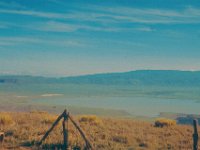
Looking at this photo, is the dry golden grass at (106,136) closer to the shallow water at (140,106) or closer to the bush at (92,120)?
the bush at (92,120)

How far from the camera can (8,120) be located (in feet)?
75.9

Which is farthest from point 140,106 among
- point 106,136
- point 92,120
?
point 106,136

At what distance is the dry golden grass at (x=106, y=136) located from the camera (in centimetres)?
1786

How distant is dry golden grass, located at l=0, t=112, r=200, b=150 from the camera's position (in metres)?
17.9

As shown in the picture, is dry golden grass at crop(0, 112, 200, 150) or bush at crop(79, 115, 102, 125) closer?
dry golden grass at crop(0, 112, 200, 150)

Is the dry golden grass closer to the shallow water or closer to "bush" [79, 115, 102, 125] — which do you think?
"bush" [79, 115, 102, 125]

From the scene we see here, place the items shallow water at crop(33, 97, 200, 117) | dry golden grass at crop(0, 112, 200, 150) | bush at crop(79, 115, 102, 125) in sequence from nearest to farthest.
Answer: dry golden grass at crop(0, 112, 200, 150), bush at crop(79, 115, 102, 125), shallow water at crop(33, 97, 200, 117)

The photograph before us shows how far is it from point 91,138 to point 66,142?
7.77 ft

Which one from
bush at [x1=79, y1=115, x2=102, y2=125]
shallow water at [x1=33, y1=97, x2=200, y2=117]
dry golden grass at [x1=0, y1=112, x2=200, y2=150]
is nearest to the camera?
dry golden grass at [x1=0, y1=112, x2=200, y2=150]

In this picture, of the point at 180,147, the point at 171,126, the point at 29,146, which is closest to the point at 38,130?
the point at 29,146

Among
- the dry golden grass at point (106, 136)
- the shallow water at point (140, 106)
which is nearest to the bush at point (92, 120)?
the dry golden grass at point (106, 136)

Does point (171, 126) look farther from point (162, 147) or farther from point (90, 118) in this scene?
point (162, 147)

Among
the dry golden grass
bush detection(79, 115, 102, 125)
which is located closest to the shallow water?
bush detection(79, 115, 102, 125)

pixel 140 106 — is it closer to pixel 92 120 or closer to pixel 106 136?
pixel 92 120
